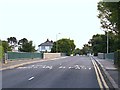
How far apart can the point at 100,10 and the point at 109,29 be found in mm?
4649

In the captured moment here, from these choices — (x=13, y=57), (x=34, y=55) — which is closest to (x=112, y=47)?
(x=34, y=55)

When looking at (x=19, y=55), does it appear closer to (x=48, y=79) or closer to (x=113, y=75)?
(x=113, y=75)

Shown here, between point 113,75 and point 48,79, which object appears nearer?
point 48,79

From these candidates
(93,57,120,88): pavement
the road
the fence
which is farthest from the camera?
the fence

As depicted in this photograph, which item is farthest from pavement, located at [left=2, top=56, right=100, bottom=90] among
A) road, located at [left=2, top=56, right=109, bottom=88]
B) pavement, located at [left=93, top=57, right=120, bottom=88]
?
pavement, located at [left=93, top=57, right=120, bottom=88]

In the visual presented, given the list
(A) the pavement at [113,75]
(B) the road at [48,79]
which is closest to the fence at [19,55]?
(A) the pavement at [113,75]

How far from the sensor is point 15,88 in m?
16.1

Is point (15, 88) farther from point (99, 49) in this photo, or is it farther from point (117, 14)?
point (99, 49)

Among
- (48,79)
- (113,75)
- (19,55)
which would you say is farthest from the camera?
(19,55)

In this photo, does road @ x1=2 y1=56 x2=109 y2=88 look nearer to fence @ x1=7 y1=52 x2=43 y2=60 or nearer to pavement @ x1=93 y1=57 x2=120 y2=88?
pavement @ x1=93 y1=57 x2=120 y2=88

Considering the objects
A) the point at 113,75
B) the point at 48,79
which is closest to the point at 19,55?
the point at 113,75

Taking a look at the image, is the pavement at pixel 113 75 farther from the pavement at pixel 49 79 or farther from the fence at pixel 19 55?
the fence at pixel 19 55

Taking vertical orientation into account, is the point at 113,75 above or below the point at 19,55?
below

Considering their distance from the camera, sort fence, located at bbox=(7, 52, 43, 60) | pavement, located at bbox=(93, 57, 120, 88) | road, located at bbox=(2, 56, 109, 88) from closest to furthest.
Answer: road, located at bbox=(2, 56, 109, 88) → pavement, located at bbox=(93, 57, 120, 88) → fence, located at bbox=(7, 52, 43, 60)
